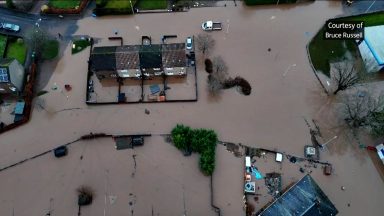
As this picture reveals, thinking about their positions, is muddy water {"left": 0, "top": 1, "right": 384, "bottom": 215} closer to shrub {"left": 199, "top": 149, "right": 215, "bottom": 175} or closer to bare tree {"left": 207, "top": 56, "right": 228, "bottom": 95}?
bare tree {"left": 207, "top": 56, "right": 228, "bottom": 95}

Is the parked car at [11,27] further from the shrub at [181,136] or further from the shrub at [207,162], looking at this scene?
the shrub at [207,162]

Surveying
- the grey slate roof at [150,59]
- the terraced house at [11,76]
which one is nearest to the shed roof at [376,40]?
the grey slate roof at [150,59]

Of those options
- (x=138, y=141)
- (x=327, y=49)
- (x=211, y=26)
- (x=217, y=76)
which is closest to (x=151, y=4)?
(x=211, y=26)

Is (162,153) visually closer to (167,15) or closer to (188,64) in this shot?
(188,64)

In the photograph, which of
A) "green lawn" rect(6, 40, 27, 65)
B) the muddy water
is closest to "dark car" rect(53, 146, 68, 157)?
the muddy water

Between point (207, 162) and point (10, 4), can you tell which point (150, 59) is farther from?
point (10, 4)
